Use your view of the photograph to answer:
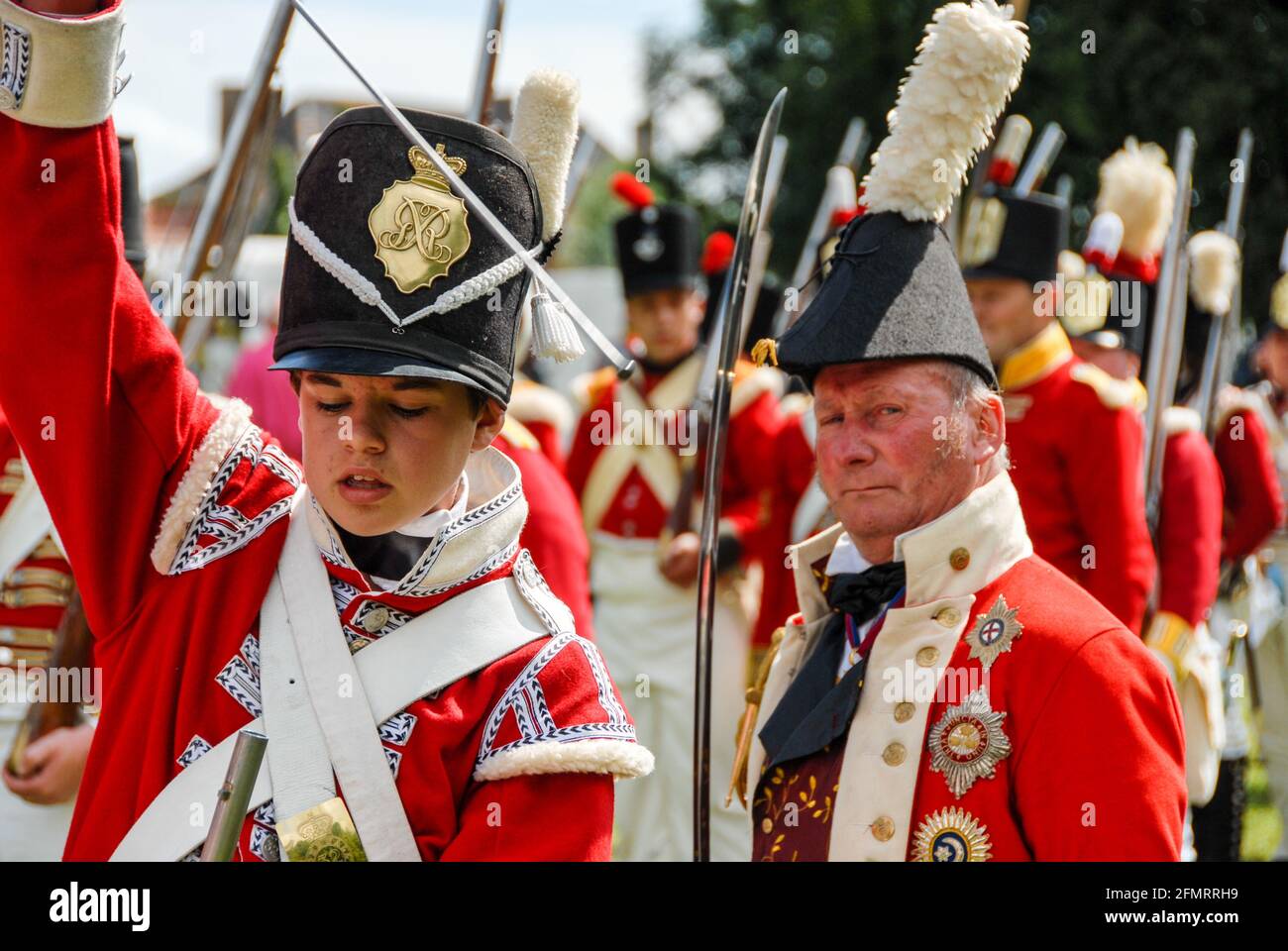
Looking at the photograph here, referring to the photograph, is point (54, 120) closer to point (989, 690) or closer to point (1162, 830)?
point (989, 690)

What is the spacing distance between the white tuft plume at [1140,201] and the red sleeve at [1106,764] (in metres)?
3.75

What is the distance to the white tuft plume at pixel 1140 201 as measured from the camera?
19.4ft

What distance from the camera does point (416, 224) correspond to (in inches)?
91.2

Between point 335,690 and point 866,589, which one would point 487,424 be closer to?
point 335,690

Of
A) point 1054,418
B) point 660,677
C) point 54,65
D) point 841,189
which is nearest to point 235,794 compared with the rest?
point 54,65

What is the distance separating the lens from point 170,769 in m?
2.28

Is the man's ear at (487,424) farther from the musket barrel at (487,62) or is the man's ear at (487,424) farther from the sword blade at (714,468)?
the musket barrel at (487,62)

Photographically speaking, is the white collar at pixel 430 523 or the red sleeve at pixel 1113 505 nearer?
the white collar at pixel 430 523

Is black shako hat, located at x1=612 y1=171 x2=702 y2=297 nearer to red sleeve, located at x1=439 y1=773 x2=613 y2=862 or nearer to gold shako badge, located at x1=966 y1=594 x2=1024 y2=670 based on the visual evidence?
gold shako badge, located at x1=966 y1=594 x2=1024 y2=670

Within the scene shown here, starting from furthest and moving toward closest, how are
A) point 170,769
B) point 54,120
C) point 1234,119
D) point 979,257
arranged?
point 1234,119, point 979,257, point 170,769, point 54,120

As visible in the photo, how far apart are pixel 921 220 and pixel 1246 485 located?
468cm

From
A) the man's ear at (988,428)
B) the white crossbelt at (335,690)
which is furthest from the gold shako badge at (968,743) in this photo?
the white crossbelt at (335,690)
